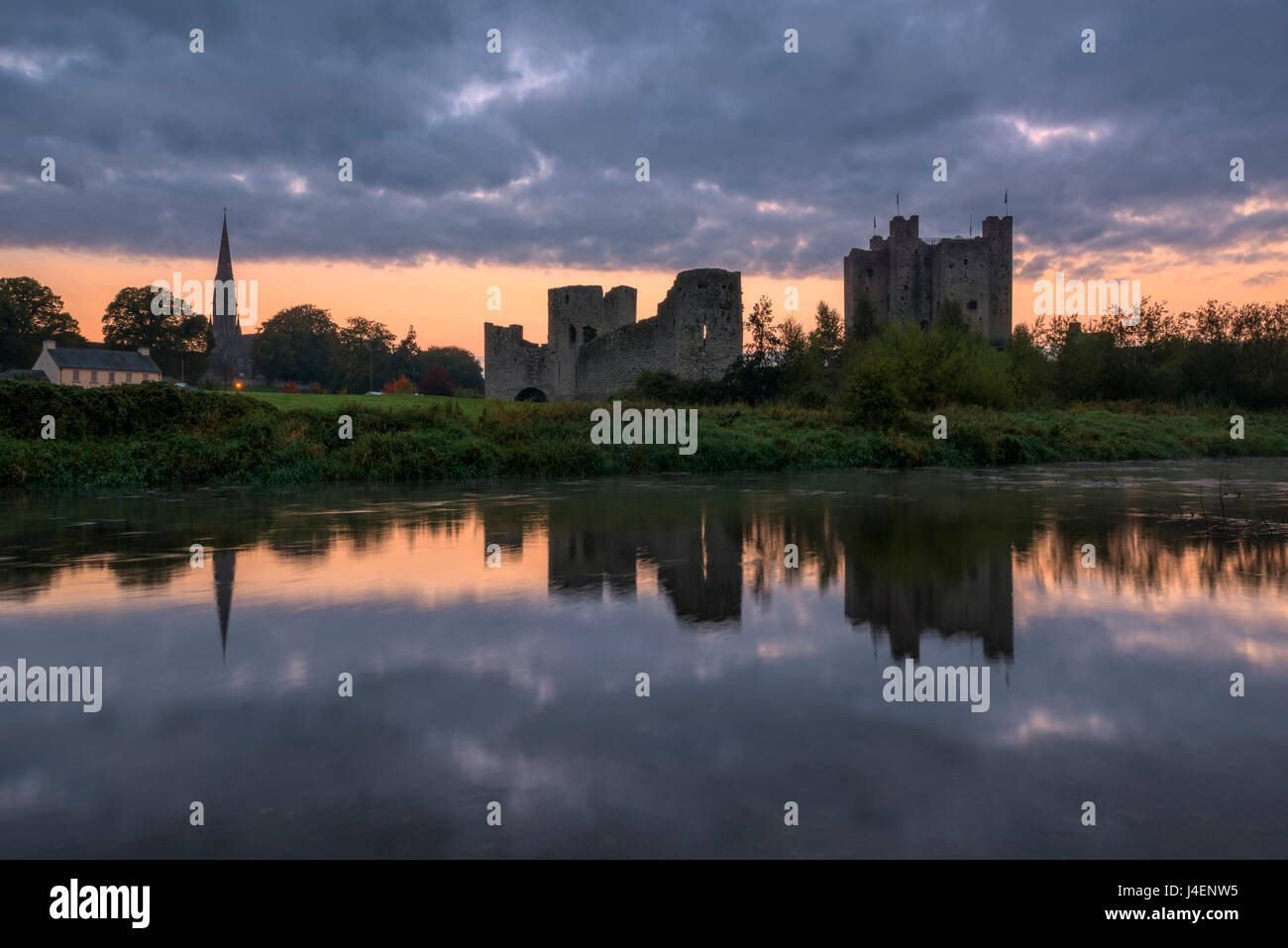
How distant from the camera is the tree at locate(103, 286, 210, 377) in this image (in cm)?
7850

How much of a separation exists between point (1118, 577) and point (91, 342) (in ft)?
312

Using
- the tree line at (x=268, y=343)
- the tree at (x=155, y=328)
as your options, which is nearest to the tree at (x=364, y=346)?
the tree line at (x=268, y=343)

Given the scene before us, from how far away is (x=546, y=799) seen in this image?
11.9 ft

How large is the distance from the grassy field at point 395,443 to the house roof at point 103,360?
4769 centimetres

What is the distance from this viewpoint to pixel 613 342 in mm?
50344

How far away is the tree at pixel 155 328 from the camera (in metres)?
78.5

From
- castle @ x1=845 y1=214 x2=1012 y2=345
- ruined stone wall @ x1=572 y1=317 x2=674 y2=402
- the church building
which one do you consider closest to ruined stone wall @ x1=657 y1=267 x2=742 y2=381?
ruined stone wall @ x1=572 y1=317 x2=674 y2=402

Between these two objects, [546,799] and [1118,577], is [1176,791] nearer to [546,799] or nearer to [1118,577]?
[546,799]

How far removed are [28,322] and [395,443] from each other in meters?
72.4

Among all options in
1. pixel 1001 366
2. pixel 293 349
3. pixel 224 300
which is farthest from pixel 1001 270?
pixel 224 300

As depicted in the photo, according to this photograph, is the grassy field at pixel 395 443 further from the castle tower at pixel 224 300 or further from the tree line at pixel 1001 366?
the castle tower at pixel 224 300

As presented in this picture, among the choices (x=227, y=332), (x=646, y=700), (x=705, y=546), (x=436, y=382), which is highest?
→ (x=227, y=332)

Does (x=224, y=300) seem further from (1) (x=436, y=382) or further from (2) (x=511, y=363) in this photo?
(2) (x=511, y=363)
